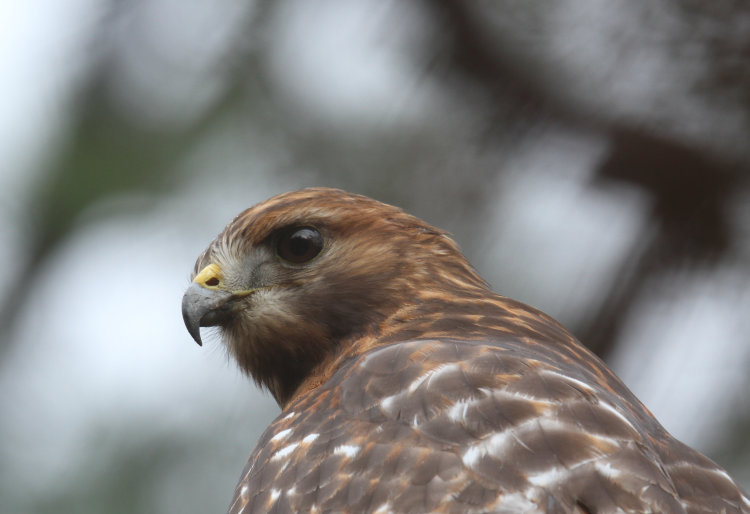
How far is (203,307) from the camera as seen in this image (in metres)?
3.03

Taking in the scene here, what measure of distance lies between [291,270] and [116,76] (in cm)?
130

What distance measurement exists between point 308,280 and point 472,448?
1.15 metres

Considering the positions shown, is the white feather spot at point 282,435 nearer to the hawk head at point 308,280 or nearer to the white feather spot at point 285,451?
the white feather spot at point 285,451

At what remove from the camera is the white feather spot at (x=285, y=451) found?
2318mm

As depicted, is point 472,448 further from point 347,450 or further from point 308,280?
point 308,280

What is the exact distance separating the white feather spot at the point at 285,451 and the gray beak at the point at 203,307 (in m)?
0.72

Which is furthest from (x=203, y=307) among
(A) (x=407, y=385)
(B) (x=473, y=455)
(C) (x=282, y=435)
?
(B) (x=473, y=455)

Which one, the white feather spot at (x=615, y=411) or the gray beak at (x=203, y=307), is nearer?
the white feather spot at (x=615, y=411)

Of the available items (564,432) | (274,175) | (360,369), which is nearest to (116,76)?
(274,175)

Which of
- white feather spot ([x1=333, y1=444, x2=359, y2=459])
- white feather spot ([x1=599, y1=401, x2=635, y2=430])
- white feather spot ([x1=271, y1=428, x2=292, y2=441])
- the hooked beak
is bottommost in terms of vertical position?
white feather spot ([x1=271, y1=428, x2=292, y2=441])

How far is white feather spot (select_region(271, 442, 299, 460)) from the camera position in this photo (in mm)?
2318

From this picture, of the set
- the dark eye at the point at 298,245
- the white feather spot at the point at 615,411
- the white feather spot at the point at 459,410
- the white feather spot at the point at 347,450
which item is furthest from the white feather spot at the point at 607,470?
the dark eye at the point at 298,245

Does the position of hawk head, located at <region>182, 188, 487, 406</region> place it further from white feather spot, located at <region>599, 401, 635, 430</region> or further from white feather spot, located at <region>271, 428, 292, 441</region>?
white feather spot, located at <region>599, 401, 635, 430</region>

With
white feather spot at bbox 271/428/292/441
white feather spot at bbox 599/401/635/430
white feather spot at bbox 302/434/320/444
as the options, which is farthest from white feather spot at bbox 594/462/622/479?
white feather spot at bbox 271/428/292/441
